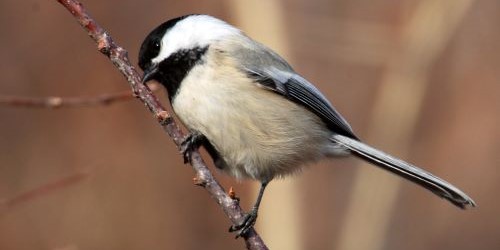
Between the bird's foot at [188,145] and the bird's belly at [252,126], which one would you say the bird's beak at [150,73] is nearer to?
the bird's belly at [252,126]

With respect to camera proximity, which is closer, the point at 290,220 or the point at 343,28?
the point at 290,220

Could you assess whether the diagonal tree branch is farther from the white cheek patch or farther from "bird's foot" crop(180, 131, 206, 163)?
the white cheek patch

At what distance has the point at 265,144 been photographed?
3.00 metres

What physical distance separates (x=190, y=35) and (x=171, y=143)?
2555 millimetres

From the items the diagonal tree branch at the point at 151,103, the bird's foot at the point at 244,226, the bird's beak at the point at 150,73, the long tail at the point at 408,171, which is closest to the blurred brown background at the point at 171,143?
the long tail at the point at 408,171

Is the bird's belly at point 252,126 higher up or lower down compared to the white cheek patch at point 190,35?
lower down

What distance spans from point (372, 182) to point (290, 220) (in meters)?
0.52

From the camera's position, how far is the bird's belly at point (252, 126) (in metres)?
2.86

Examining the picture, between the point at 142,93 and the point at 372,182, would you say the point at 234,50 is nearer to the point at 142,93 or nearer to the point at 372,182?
the point at 142,93

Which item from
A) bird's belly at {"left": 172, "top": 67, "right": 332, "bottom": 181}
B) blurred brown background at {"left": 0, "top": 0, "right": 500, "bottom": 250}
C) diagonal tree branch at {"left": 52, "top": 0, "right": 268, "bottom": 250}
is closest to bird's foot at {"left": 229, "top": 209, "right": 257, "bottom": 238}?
diagonal tree branch at {"left": 52, "top": 0, "right": 268, "bottom": 250}

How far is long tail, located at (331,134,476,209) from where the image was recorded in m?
2.84

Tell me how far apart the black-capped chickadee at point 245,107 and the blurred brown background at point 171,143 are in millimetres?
1802

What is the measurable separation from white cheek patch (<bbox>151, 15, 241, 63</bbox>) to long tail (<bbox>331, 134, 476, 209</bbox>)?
653mm

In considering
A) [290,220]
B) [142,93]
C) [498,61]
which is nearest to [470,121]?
[498,61]
